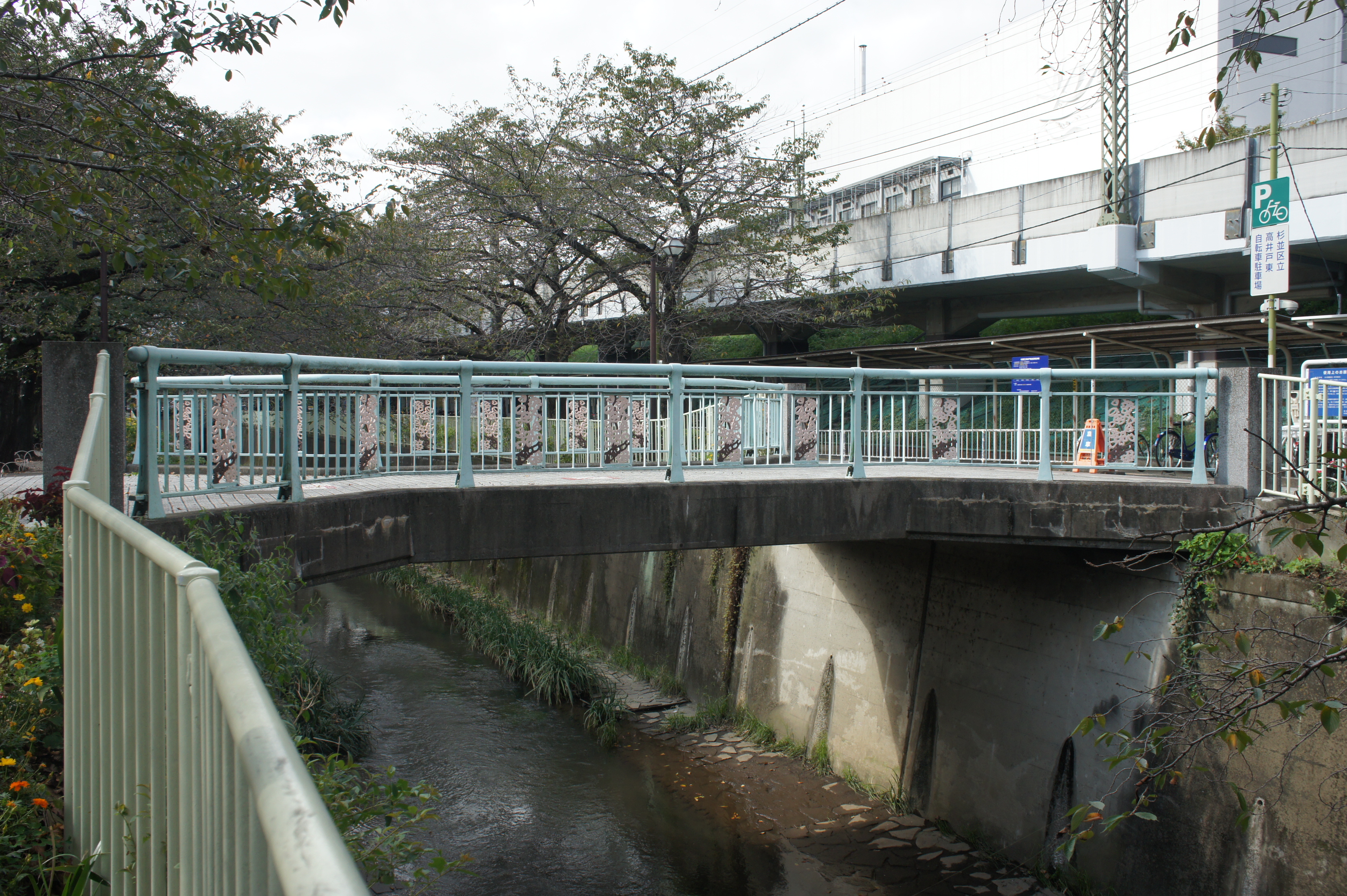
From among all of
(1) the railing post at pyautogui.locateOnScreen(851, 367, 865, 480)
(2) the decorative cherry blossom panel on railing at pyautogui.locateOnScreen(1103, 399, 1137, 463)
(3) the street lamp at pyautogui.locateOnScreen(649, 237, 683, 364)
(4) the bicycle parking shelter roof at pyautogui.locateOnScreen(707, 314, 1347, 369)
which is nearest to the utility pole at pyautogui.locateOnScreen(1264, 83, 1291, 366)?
(2) the decorative cherry blossom panel on railing at pyautogui.locateOnScreen(1103, 399, 1137, 463)

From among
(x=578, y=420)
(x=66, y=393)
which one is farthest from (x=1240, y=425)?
(x=66, y=393)

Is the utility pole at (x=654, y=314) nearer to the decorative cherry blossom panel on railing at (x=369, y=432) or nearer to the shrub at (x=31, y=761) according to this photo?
the decorative cherry blossom panel on railing at (x=369, y=432)

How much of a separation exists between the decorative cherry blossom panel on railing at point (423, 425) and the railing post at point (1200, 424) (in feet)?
21.5

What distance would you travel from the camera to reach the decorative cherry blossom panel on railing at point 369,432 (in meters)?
7.19

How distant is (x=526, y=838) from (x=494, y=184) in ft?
39.1

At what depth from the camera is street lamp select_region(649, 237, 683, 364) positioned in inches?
601

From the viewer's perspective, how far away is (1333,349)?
57.9 ft

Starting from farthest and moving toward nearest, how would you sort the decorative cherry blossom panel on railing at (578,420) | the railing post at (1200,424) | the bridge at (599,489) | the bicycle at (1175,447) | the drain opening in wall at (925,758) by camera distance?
the drain opening in wall at (925,758), the bicycle at (1175,447), the railing post at (1200,424), the decorative cherry blossom panel on railing at (578,420), the bridge at (599,489)

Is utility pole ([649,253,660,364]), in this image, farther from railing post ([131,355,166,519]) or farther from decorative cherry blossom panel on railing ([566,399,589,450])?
railing post ([131,355,166,519])

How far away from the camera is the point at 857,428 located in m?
8.38

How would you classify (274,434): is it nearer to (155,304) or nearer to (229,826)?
(229,826)

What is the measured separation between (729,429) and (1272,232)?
5431mm

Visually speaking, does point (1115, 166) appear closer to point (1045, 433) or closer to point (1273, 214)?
point (1273, 214)

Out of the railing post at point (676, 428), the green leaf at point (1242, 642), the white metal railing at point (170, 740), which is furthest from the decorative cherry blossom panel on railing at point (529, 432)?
the green leaf at point (1242, 642)
